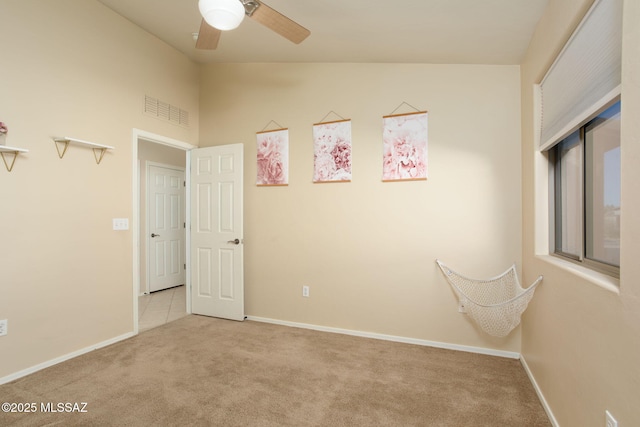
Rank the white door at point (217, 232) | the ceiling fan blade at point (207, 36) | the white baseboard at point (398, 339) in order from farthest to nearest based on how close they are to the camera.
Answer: the white door at point (217, 232), the white baseboard at point (398, 339), the ceiling fan blade at point (207, 36)

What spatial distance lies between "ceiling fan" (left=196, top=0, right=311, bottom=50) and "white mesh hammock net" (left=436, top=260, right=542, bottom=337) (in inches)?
84.8

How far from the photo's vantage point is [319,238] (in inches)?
126

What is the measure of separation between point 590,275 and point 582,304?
0.14m

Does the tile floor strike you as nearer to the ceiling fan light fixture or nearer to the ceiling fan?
the ceiling fan

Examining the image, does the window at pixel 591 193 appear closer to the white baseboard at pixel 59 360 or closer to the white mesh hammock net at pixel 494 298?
the white mesh hammock net at pixel 494 298

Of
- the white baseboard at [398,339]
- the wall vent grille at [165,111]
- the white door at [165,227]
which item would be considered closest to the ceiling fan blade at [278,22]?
the wall vent grille at [165,111]

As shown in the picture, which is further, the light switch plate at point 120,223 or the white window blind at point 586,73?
the light switch plate at point 120,223

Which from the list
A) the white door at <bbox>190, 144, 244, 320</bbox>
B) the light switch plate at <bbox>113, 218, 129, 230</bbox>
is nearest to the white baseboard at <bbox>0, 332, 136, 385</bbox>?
the white door at <bbox>190, 144, 244, 320</bbox>

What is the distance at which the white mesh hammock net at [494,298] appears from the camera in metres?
2.16

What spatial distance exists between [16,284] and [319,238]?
2.37m

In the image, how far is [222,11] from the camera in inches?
60.2

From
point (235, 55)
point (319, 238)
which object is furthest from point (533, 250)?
point (235, 55)

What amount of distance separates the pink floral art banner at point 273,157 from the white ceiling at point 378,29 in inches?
31.1

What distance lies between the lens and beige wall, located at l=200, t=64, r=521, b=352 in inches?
104
